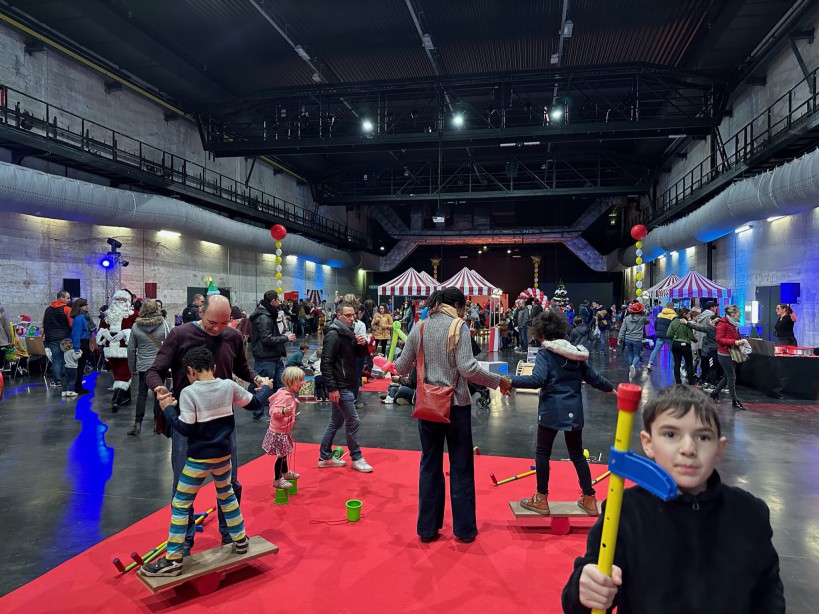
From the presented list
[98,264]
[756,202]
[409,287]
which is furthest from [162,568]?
[409,287]

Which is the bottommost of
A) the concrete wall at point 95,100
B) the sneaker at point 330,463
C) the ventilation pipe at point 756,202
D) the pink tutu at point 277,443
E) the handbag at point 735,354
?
the sneaker at point 330,463

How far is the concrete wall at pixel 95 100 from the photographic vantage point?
437 inches

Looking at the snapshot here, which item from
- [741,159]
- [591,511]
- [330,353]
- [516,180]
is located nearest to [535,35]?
[741,159]

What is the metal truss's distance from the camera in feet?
45.4

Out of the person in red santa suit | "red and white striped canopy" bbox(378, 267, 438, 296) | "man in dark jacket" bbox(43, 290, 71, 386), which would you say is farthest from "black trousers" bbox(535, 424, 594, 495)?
"red and white striped canopy" bbox(378, 267, 438, 296)

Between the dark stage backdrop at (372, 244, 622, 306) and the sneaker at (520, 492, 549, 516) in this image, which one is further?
the dark stage backdrop at (372, 244, 622, 306)

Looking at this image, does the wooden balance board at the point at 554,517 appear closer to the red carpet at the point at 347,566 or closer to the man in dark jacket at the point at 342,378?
the red carpet at the point at 347,566

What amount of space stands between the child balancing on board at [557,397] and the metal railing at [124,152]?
36.0 feet

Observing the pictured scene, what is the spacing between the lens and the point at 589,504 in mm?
3635

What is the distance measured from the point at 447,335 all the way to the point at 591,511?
5.41 feet

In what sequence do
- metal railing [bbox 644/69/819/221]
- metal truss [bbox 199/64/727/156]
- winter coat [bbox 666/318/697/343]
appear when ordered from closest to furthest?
winter coat [bbox 666/318/697/343]
metal railing [bbox 644/69/819/221]
metal truss [bbox 199/64/727/156]

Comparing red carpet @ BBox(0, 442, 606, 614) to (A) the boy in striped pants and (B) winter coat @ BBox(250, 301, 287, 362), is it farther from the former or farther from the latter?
(B) winter coat @ BBox(250, 301, 287, 362)

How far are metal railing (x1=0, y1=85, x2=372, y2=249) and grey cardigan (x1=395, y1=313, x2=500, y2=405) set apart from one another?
1036cm

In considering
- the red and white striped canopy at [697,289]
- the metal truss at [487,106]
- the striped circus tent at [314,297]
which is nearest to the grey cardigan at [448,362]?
the metal truss at [487,106]
